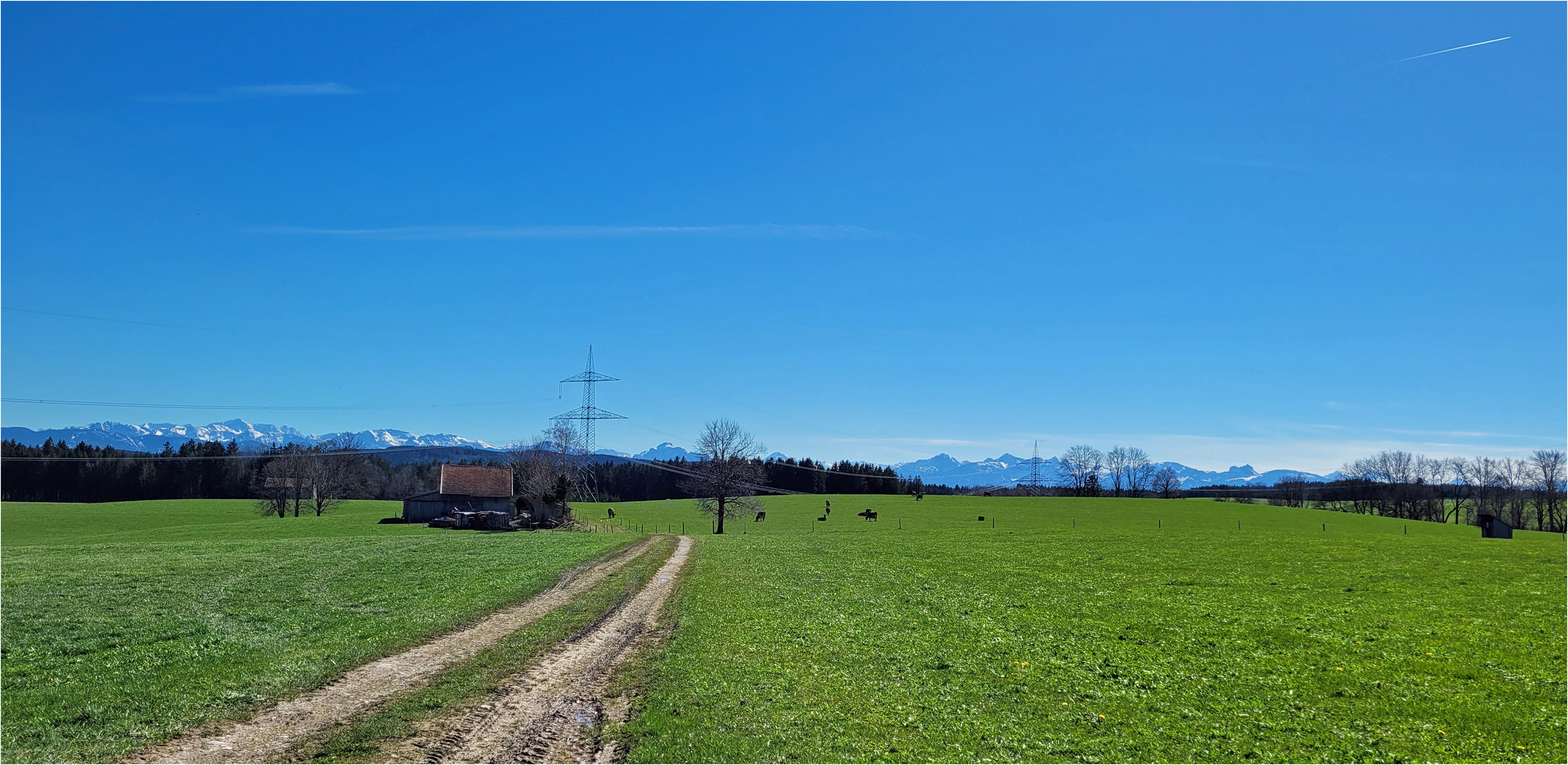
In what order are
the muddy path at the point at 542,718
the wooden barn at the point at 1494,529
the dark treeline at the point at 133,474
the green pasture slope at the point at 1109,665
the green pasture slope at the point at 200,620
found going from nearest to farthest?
the muddy path at the point at 542,718 < the green pasture slope at the point at 1109,665 < the green pasture slope at the point at 200,620 < the wooden barn at the point at 1494,529 < the dark treeline at the point at 133,474

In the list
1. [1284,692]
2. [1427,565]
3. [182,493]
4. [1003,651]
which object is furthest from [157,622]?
[182,493]

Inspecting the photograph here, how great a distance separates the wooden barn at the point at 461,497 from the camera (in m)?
105

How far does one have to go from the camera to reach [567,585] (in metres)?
33.4

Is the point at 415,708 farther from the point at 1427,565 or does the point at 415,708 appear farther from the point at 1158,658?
the point at 1427,565

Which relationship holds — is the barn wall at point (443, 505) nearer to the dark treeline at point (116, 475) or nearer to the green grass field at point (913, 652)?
the green grass field at point (913, 652)

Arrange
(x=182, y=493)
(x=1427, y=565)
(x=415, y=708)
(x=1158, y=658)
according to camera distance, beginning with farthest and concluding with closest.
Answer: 1. (x=182, y=493)
2. (x=1427, y=565)
3. (x=1158, y=658)
4. (x=415, y=708)

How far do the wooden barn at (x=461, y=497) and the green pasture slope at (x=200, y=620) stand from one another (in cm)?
4818

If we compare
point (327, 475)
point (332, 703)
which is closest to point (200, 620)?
point (332, 703)

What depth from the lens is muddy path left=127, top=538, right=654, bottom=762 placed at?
493 inches

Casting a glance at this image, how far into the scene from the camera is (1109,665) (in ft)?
61.1

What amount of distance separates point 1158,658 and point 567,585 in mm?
22801

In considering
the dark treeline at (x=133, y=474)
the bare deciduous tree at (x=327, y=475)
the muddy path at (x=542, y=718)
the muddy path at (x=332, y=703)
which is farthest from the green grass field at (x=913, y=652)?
the dark treeline at (x=133, y=474)

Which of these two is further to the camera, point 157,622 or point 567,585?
point 567,585

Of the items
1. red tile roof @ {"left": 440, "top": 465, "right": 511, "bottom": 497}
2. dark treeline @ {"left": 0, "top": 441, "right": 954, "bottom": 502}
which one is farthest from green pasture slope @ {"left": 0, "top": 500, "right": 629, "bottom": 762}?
dark treeline @ {"left": 0, "top": 441, "right": 954, "bottom": 502}
